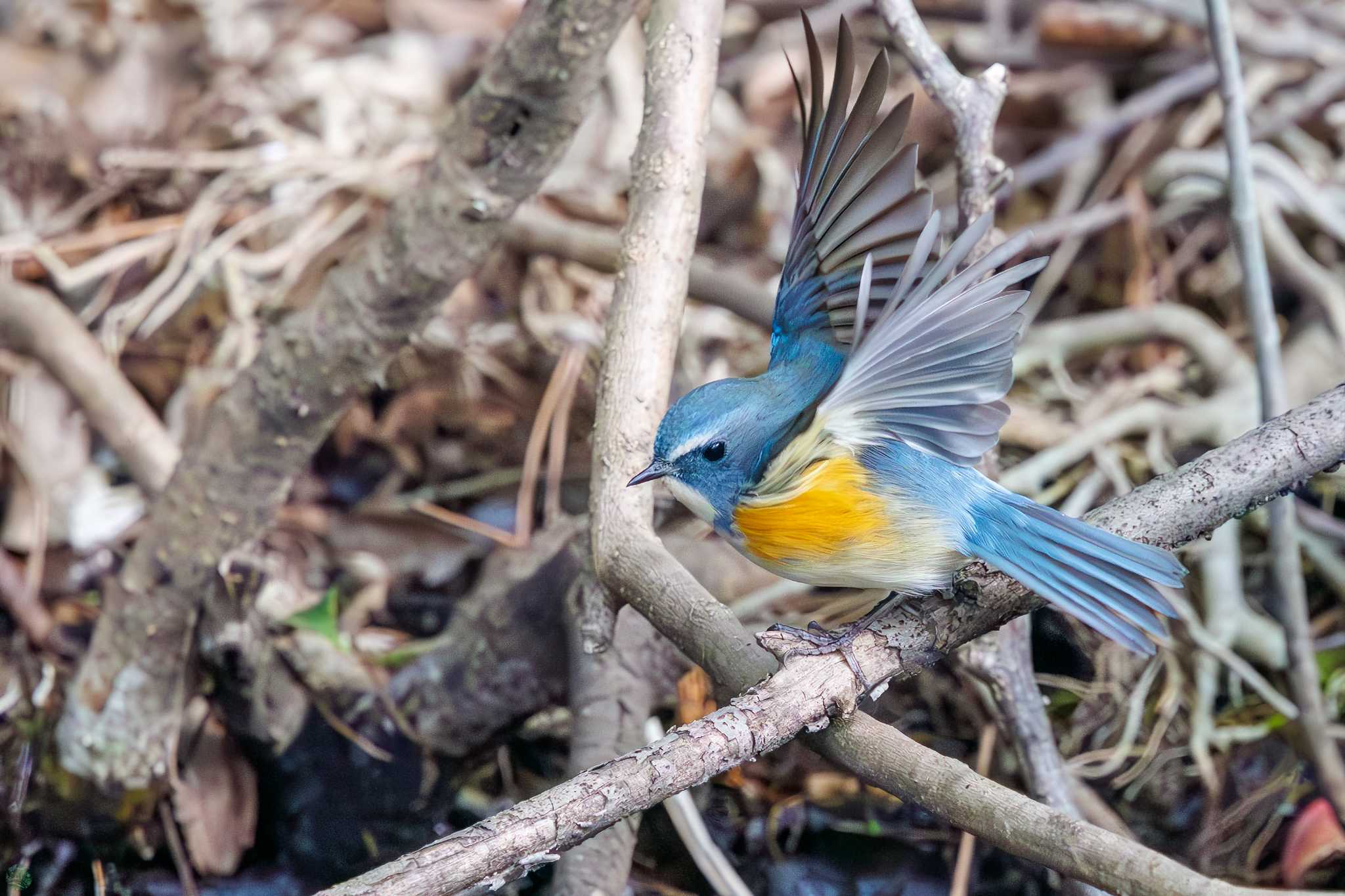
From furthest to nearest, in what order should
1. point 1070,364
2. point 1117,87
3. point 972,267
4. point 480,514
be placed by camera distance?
point 1117,87 < point 1070,364 < point 480,514 < point 972,267

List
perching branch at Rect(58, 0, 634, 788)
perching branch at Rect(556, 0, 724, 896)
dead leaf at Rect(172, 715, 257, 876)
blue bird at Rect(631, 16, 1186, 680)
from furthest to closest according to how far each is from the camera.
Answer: dead leaf at Rect(172, 715, 257, 876) → perching branch at Rect(58, 0, 634, 788) → perching branch at Rect(556, 0, 724, 896) → blue bird at Rect(631, 16, 1186, 680)

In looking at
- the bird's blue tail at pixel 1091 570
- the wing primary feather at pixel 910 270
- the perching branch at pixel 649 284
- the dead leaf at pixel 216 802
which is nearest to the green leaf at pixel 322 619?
the dead leaf at pixel 216 802

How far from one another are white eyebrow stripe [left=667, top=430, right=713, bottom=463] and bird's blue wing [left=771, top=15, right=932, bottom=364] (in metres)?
0.41

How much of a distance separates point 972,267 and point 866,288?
204mm

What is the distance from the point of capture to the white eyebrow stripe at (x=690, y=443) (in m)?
1.88

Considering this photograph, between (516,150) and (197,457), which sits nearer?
(516,150)

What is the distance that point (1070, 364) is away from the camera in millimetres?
3928

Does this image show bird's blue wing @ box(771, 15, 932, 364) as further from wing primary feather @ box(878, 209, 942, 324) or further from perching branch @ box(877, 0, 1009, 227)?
wing primary feather @ box(878, 209, 942, 324)

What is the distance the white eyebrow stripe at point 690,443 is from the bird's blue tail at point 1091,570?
47 cm

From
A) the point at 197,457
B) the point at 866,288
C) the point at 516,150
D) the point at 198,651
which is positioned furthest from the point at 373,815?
the point at 866,288

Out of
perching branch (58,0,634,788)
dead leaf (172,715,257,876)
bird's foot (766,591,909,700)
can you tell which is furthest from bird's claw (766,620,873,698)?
dead leaf (172,715,257,876)

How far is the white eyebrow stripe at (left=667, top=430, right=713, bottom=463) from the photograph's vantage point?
6.16ft

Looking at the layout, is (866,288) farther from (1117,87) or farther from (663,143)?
(1117,87)

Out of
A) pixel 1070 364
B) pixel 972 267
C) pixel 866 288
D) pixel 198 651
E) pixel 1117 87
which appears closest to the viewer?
pixel 866 288
